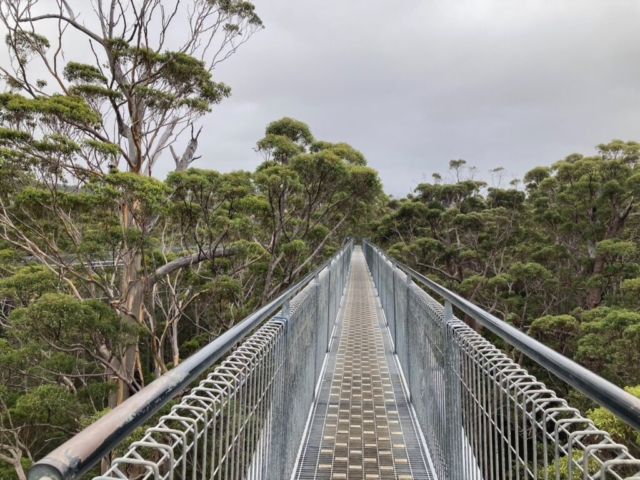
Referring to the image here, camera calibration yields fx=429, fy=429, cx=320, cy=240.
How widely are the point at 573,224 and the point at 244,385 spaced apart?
1801 cm

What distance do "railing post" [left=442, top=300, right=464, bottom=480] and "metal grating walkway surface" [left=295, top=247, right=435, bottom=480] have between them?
2.46 ft

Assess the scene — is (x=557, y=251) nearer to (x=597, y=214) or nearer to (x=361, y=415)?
(x=597, y=214)

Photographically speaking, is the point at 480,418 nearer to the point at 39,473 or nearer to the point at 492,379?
the point at 492,379

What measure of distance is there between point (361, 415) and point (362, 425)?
213 millimetres

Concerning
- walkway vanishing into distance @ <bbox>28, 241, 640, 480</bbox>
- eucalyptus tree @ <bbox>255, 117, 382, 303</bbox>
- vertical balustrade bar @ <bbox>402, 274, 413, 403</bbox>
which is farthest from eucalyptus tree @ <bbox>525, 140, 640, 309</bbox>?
walkway vanishing into distance @ <bbox>28, 241, 640, 480</bbox>

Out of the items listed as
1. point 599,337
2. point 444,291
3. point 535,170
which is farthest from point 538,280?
point 444,291

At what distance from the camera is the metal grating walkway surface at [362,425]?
120 inches

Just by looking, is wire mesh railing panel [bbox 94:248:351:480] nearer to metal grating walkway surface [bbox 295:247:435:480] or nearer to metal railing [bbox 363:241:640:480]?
metal grating walkway surface [bbox 295:247:435:480]

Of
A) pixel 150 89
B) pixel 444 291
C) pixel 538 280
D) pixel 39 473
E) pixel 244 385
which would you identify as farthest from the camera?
pixel 538 280

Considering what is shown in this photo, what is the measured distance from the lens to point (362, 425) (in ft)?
12.4

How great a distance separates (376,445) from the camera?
3402 millimetres

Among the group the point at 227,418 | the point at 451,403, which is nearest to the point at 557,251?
the point at 451,403

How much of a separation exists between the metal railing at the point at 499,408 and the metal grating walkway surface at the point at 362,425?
232 mm

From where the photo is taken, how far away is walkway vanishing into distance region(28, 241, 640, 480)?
0.96 metres
